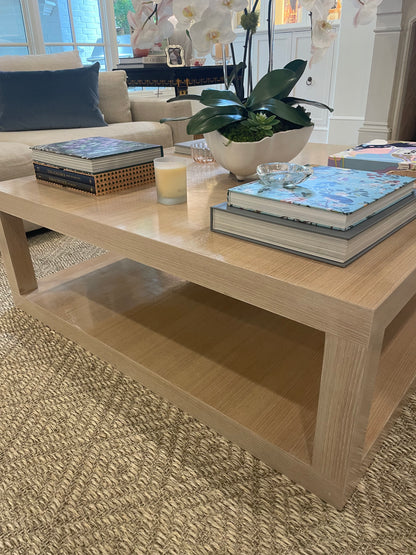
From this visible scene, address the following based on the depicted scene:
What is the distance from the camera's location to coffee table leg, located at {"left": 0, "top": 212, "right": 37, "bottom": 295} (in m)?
1.21

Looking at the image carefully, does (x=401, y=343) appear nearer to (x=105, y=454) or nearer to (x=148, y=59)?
(x=105, y=454)

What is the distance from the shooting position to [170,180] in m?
0.95

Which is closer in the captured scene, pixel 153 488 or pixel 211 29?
pixel 153 488

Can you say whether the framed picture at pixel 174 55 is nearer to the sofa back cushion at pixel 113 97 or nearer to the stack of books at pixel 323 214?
the sofa back cushion at pixel 113 97

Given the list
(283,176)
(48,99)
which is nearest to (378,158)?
(283,176)

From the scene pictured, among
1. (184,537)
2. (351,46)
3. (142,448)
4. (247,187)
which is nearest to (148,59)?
(351,46)

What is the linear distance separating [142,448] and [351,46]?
364 cm

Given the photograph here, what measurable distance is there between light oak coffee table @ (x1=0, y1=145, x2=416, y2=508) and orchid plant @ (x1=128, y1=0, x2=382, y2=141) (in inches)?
6.8

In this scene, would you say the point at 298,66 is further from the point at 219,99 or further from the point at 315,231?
the point at 315,231

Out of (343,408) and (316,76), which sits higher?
(316,76)

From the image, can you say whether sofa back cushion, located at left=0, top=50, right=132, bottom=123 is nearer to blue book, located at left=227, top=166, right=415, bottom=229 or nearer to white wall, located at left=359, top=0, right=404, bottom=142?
white wall, located at left=359, top=0, right=404, bottom=142

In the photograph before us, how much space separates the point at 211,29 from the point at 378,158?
1.67 feet

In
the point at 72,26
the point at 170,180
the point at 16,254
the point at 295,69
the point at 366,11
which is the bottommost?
the point at 16,254

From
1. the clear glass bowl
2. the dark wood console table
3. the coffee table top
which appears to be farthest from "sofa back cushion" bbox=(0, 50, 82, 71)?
the clear glass bowl
